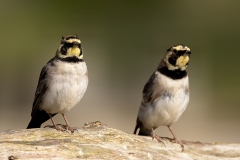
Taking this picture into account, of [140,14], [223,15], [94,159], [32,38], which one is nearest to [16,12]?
[32,38]

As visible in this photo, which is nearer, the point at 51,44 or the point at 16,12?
the point at 51,44

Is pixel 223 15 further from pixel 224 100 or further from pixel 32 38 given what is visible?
pixel 32 38

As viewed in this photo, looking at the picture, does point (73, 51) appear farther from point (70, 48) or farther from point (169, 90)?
point (169, 90)

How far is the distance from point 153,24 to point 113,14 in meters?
0.91

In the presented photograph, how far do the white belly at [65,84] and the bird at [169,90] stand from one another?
29.8 inches

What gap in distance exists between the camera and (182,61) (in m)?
7.52

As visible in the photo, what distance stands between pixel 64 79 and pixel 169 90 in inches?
42.7

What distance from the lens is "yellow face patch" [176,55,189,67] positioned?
7500 mm

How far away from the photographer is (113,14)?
52.5 ft

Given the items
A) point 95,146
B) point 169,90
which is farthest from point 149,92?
point 95,146

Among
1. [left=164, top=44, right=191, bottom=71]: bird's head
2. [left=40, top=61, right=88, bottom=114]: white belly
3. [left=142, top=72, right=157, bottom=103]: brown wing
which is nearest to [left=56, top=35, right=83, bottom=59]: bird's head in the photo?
[left=40, top=61, right=88, bottom=114]: white belly

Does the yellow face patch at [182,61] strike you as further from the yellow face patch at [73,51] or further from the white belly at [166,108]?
the yellow face patch at [73,51]

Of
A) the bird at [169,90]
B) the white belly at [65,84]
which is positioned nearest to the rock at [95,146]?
the bird at [169,90]

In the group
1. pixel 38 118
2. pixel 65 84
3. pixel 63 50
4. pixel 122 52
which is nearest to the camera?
pixel 65 84
